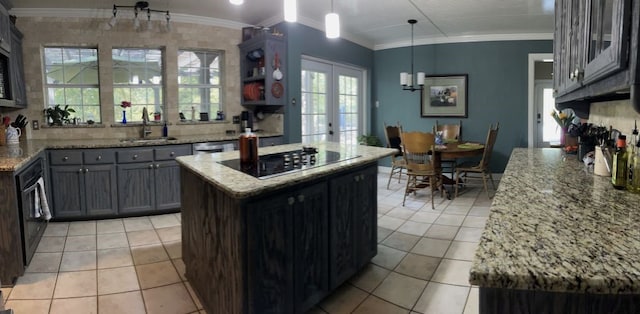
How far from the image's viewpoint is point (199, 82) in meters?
5.18

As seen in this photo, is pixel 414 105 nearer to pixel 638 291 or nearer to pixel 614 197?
pixel 614 197

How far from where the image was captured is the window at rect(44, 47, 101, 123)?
14.7ft

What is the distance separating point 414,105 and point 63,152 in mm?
5118

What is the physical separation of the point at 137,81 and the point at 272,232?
3.87m

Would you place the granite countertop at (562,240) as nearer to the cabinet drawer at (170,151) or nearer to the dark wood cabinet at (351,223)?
the dark wood cabinet at (351,223)

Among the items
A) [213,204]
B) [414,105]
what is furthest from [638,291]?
[414,105]

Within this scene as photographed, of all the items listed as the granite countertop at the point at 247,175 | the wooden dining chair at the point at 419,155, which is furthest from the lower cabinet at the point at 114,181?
the wooden dining chair at the point at 419,155

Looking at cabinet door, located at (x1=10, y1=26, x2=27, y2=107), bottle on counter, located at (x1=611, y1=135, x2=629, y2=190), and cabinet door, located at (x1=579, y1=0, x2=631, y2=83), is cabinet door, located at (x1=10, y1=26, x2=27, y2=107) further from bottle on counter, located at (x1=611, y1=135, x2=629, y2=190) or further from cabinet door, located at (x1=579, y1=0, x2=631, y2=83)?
bottle on counter, located at (x1=611, y1=135, x2=629, y2=190)

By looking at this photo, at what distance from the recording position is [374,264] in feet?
9.40

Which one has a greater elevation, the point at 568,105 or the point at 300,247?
the point at 568,105

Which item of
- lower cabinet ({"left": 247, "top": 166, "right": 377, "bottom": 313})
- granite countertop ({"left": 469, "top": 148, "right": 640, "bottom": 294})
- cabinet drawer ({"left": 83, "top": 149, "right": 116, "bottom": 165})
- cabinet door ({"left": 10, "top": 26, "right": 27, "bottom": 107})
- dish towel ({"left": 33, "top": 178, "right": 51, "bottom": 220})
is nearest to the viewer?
granite countertop ({"left": 469, "top": 148, "right": 640, "bottom": 294})

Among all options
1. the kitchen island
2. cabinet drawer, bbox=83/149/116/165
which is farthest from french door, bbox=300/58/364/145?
the kitchen island

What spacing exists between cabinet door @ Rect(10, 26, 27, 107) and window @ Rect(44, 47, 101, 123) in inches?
11.5

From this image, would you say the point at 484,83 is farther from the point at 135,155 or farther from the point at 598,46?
the point at 598,46
